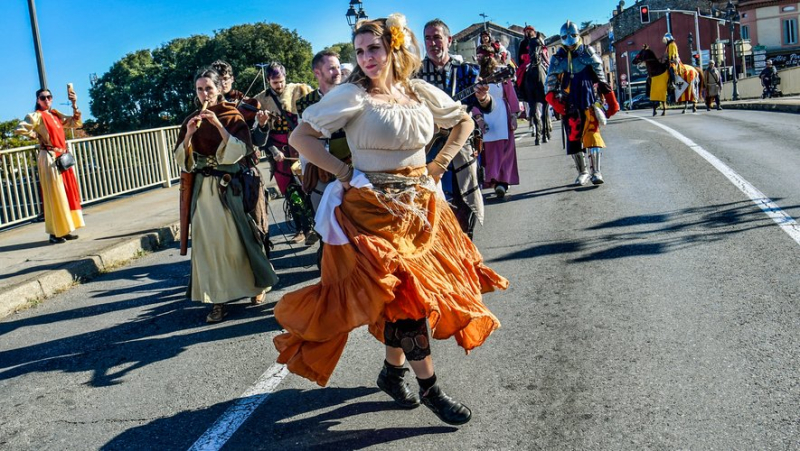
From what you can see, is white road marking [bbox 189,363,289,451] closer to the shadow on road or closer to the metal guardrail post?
the shadow on road

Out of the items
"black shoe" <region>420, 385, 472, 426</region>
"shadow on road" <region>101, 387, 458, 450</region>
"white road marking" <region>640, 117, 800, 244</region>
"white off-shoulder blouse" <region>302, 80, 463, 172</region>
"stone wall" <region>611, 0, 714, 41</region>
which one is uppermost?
"stone wall" <region>611, 0, 714, 41</region>

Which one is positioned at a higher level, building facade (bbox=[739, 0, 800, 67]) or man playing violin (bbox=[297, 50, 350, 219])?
building facade (bbox=[739, 0, 800, 67])

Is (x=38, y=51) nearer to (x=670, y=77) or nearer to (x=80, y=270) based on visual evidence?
(x=80, y=270)

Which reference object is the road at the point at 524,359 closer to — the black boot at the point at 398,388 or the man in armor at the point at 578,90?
the black boot at the point at 398,388

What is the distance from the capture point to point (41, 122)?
10.4 meters

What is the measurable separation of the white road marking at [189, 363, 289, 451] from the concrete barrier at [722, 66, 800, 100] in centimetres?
4140

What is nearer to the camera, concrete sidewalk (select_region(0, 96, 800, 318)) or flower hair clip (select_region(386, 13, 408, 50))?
flower hair clip (select_region(386, 13, 408, 50))

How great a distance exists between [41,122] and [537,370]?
841cm

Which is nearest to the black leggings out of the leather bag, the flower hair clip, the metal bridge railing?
the flower hair clip

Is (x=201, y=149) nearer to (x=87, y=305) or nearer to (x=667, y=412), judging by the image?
(x=87, y=305)

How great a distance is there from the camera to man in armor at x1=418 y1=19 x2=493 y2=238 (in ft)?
21.4

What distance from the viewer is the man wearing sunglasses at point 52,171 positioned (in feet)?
33.7

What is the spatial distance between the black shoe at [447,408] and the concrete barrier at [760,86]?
41.7 m

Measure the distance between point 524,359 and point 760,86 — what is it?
148ft
